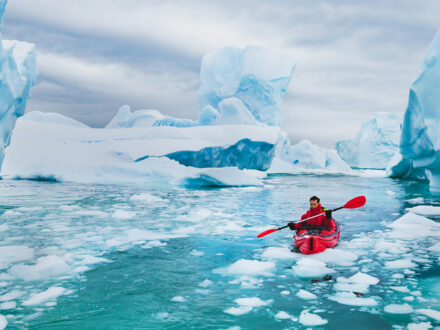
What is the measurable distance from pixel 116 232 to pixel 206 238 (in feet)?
4.62

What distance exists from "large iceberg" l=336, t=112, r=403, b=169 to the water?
102 feet

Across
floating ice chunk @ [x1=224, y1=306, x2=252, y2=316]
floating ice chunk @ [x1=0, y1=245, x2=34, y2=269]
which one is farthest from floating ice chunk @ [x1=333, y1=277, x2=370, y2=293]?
floating ice chunk @ [x1=0, y1=245, x2=34, y2=269]

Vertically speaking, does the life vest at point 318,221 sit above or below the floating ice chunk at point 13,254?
above

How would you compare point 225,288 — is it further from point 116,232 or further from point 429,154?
point 429,154

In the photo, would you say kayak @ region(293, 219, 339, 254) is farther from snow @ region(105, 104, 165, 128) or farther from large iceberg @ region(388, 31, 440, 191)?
snow @ region(105, 104, 165, 128)

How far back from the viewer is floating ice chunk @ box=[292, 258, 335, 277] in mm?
4101

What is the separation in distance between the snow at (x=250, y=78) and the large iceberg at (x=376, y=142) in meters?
12.1

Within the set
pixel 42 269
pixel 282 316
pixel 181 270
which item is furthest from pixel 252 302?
pixel 42 269

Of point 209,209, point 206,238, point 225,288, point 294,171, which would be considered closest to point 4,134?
point 209,209

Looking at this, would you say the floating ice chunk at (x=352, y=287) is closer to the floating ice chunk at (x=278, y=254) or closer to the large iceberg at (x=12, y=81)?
the floating ice chunk at (x=278, y=254)

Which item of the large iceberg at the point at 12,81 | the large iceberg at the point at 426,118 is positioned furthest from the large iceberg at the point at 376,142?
the large iceberg at the point at 12,81

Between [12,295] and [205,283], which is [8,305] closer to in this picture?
[12,295]

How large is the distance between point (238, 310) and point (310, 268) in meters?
1.40

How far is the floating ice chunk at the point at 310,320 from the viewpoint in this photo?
2.89 meters
